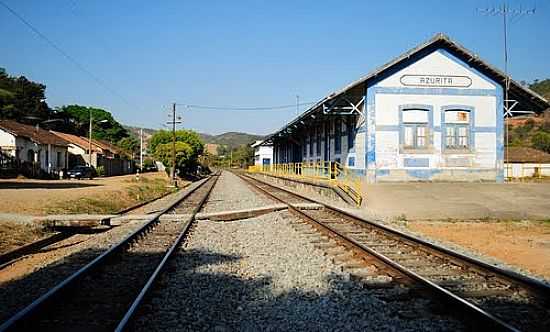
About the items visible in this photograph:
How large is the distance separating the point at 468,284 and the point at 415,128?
70.0 ft

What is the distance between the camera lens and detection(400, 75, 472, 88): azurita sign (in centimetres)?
2730

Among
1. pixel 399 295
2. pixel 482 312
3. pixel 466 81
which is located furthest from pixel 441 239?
pixel 466 81

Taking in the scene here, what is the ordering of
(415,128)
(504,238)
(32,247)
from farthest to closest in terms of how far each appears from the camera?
1. (415,128)
2. (504,238)
3. (32,247)

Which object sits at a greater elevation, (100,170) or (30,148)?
(30,148)

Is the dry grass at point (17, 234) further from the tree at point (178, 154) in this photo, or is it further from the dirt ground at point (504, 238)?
the tree at point (178, 154)

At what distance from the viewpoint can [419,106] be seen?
2694 centimetres

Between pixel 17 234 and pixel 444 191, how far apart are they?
1694cm

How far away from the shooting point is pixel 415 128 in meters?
27.1

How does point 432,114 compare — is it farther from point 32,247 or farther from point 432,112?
point 32,247

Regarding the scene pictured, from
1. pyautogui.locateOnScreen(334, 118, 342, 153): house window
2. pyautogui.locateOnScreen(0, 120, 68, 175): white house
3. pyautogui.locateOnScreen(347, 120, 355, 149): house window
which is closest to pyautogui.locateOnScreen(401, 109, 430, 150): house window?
pyautogui.locateOnScreen(347, 120, 355, 149): house window

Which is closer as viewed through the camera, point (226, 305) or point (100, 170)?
point (226, 305)

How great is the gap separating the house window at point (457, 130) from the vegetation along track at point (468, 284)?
725 inches

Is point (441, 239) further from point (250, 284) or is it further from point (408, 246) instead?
point (250, 284)

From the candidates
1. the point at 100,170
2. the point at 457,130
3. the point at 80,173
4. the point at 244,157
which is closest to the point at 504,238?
the point at 457,130
